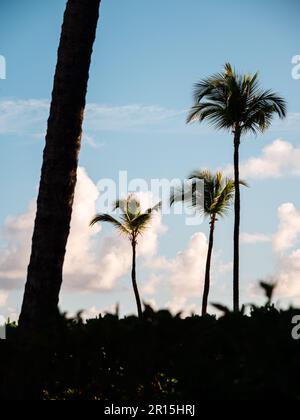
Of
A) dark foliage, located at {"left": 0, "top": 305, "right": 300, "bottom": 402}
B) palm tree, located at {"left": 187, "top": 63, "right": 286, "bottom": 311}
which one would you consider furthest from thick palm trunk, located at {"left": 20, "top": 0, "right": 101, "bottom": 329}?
palm tree, located at {"left": 187, "top": 63, "right": 286, "bottom": 311}

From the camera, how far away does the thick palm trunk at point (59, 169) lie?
596cm

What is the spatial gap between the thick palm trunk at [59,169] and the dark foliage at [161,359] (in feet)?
2.40

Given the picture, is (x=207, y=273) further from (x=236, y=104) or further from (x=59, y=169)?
(x=59, y=169)

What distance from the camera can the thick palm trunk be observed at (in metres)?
5.96

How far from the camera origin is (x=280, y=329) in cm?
333

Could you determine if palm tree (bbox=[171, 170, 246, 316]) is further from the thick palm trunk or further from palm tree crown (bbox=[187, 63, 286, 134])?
the thick palm trunk

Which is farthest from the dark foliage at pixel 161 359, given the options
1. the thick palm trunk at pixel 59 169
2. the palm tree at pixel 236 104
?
the palm tree at pixel 236 104

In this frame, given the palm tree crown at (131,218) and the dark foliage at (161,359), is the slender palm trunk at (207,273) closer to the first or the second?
the palm tree crown at (131,218)

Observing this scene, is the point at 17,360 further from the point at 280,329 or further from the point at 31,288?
the point at 280,329

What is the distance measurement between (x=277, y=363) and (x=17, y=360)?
2.15 m

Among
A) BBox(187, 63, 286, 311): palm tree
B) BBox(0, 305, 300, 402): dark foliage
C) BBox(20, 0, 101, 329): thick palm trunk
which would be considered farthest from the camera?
BBox(187, 63, 286, 311): palm tree

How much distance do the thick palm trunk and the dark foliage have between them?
0.73 m

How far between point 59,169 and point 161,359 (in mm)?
2841

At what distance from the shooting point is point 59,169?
6137 millimetres
